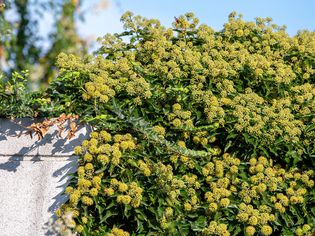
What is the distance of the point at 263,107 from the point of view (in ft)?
13.7

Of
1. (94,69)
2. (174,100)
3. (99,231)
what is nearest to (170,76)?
(174,100)

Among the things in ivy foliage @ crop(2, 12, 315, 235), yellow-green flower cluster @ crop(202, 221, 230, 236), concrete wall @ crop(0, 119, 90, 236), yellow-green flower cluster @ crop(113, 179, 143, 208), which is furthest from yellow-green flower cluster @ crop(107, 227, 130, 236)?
yellow-green flower cluster @ crop(202, 221, 230, 236)

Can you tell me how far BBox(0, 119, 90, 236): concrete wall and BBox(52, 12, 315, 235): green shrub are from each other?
0.14 metres

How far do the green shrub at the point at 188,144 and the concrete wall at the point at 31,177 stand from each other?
138 millimetres

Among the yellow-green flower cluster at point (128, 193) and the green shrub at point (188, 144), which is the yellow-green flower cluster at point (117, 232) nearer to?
the green shrub at point (188, 144)

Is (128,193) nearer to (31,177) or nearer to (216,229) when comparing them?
(216,229)

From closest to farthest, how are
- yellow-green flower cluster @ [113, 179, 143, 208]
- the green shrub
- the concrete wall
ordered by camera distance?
1. yellow-green flower cluster @ [113, 179, 143, 208]
2. the green shrub
3. the concrete wall

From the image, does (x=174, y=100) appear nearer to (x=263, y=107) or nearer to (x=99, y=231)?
(x=263, y=107)

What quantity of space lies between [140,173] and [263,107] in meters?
1.04

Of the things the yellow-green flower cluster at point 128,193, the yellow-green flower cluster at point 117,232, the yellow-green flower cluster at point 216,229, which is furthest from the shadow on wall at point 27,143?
the yellow-green flower cluster at point 216,229

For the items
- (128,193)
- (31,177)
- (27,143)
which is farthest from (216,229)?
(27,143)

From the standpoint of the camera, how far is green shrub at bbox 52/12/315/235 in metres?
3.71

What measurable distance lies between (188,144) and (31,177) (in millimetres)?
1064

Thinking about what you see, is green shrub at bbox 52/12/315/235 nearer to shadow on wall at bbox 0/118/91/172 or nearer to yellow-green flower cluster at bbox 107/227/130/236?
yellow-green flower cluster at bbox 107/227/130/236
